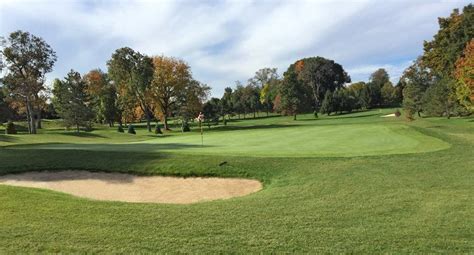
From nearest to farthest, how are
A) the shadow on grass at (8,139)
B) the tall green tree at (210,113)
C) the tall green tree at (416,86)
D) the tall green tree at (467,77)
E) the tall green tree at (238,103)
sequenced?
1. the shadow on grass at (8,139)
2. the tall green tree at (467,77)
3. the tall green tree at (416,86)
4. the tall green tree at (210,113)
5. the tall green tree at (238,103)

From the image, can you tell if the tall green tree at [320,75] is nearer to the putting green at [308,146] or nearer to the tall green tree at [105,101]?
the tall green tree at [105,101]

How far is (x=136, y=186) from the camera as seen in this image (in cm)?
1340

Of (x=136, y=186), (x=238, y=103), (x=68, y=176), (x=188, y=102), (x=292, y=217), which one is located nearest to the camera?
(x=292, y=217)

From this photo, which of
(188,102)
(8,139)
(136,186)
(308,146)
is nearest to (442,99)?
(188,102)

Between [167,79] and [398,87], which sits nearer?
[167,79]

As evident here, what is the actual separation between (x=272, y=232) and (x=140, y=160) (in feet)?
34.6

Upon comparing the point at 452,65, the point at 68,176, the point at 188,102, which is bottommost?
the point at 68,176

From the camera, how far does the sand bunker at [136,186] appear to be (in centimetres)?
1191

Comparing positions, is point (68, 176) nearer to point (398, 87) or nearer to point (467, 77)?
point (467, 77)

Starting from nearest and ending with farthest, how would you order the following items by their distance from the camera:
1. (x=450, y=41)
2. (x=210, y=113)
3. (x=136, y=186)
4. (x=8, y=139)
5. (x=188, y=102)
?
1. (x=136, y=186)
2. (x=8, y=139)
3. (x=450, y=41)
4. (x=188, y=102)
5. (x=210, y=113)

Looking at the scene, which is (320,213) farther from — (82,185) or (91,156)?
(91,156)

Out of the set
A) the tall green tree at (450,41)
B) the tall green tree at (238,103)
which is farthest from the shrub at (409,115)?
the tall green tree at (238,103)

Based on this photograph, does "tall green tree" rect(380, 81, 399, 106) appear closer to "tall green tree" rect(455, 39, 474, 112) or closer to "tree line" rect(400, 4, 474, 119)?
"tree line" rect(400, 4, 474, 119)

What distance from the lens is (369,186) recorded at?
10219mm
